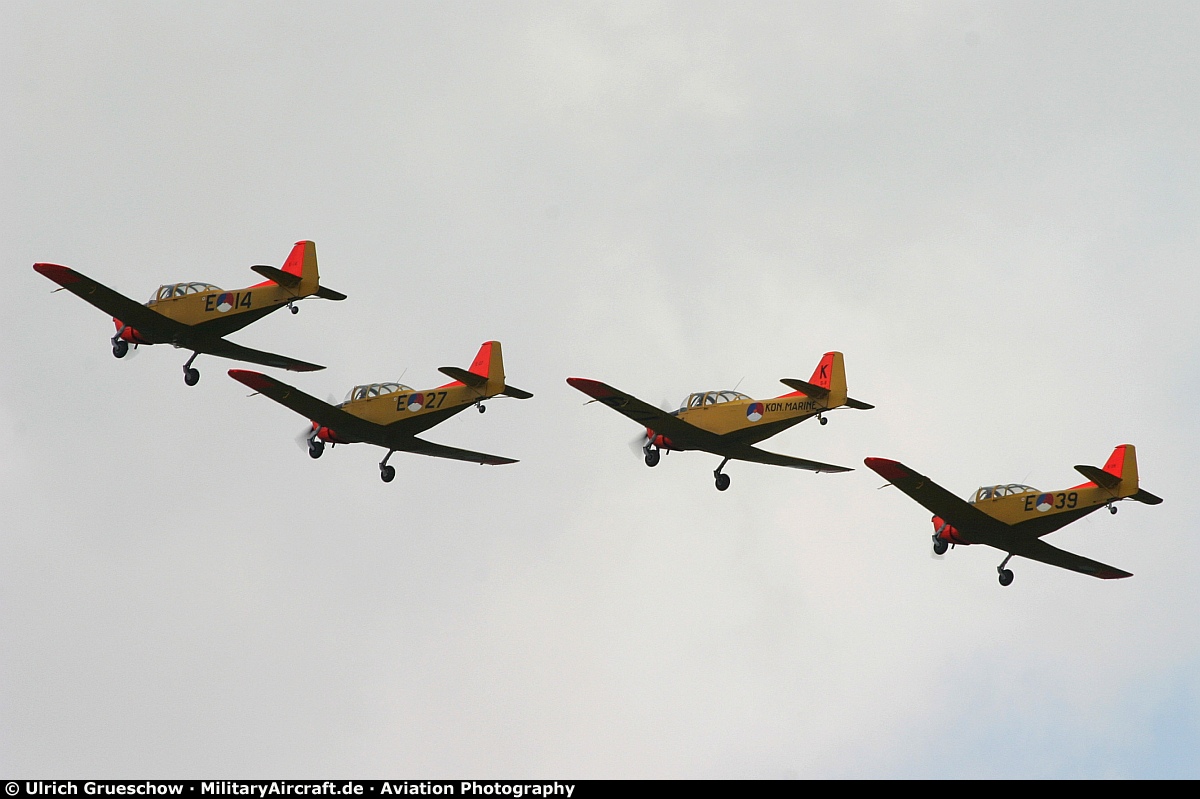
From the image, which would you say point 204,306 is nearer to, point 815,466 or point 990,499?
point 815,466

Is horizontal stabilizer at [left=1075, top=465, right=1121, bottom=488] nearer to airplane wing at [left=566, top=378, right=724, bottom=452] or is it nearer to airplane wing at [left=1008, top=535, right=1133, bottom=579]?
airplane wing at [left=1008, top=535, right=1133, bottom=579]

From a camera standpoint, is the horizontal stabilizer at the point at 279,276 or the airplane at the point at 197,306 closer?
the horizontal stabilizer at the point at 279,276

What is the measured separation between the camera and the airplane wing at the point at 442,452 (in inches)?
2685

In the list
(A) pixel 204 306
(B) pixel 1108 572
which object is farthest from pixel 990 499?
(A) pixel 204 306

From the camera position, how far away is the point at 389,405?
6612 cm

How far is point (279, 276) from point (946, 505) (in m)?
20.8

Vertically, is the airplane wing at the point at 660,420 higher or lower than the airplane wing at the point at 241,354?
lower

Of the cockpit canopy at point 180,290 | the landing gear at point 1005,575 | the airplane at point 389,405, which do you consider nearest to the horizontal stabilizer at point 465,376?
the airplane at point 389,405

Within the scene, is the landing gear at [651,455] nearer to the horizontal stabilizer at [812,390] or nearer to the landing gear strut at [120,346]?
the horizontal stabilizer at [812,390]

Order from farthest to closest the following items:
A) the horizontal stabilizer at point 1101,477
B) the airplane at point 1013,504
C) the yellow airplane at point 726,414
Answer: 1. the yellow airplane at point 726,414
2. the airplane at point 1013,504
3. the horizontal stabilizer at point 1101,477

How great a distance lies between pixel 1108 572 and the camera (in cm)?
6794

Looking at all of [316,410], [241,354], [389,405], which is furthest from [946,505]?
[241,354]

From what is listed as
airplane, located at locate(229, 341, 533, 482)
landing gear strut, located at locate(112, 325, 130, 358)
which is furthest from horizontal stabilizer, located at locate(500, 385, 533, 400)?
landing gear strut, located at locate(112, 325, 130, 358)
